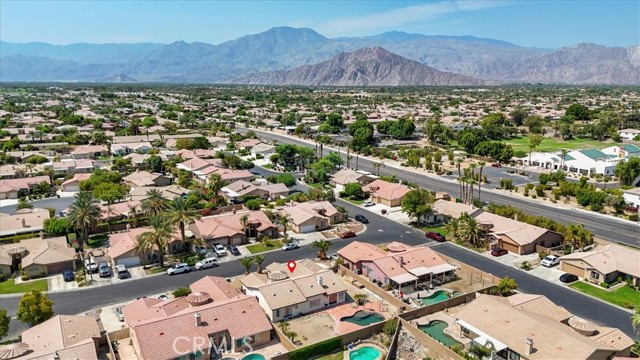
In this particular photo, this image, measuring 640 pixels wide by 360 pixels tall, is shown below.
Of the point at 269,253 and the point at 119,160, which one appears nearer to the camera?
the point at 269,253

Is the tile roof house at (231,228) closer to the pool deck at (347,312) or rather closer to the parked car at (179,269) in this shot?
the parked car at (179,269)

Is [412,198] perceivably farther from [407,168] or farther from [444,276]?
[407,168]

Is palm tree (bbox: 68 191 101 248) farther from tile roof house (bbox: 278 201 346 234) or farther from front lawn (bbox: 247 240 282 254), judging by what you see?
tile roof house (bbox: 278 201 346 234)

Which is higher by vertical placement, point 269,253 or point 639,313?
point 639,313

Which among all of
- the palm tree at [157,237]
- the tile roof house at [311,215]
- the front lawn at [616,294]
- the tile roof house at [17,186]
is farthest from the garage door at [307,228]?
the tile roof house at [17,186]

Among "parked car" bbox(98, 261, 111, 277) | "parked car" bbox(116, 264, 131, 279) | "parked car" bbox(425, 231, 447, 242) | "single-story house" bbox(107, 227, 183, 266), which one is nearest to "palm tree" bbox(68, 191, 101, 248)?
"single-story house" bbox(107, 227, 183, 266)

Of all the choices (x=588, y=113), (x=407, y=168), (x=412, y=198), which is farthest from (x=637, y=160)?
(x=588, y=113)

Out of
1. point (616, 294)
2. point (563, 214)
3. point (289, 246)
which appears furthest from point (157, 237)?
point (563, 214)
